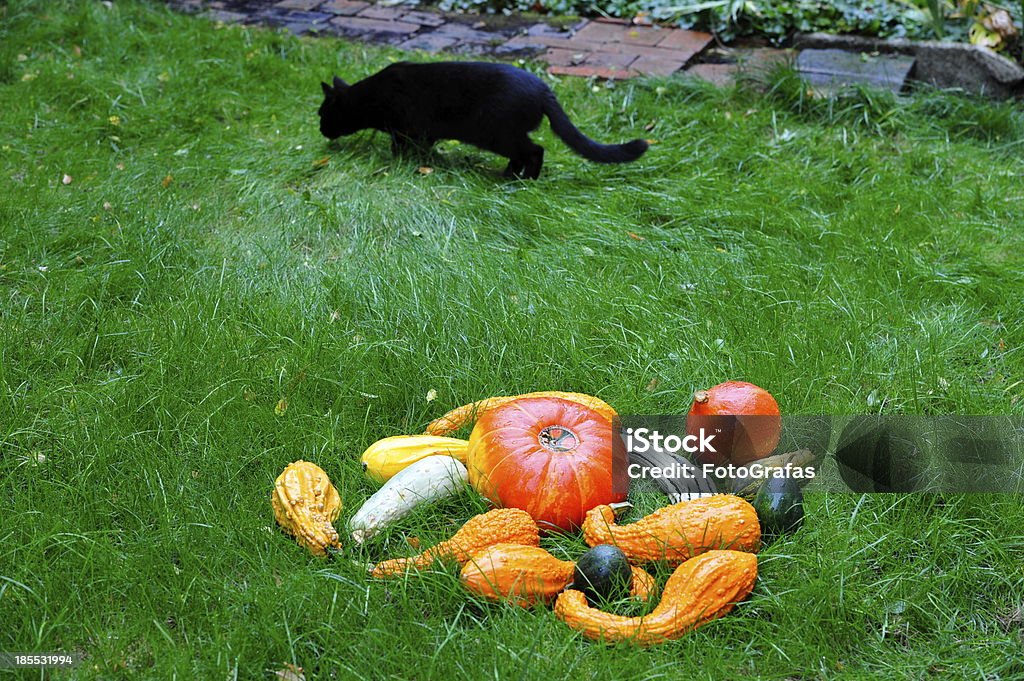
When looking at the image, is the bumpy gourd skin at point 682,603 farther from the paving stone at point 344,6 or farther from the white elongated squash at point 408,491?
the paving stone at point 344,6

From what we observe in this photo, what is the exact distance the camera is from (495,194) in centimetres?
430

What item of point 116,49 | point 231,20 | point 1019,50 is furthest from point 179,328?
point 1019,50

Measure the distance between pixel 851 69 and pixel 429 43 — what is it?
9.17 ft

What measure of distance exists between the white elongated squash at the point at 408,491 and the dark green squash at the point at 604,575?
1.51ft

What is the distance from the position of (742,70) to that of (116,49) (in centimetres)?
393

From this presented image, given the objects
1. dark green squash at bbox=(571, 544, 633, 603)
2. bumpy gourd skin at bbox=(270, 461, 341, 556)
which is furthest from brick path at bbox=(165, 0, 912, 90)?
dark green squash at bbox=(571, 544, 633, 603)

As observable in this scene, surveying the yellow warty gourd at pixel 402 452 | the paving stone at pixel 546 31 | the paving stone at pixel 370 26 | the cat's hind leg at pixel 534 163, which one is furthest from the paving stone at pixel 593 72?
the yellow warty gourd at pixel 402 452

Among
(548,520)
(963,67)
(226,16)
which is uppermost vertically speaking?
(963,67)

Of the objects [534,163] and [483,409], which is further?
[534,163]

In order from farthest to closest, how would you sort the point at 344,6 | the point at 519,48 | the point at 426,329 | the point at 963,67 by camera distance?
the point at 344,6 < the point at 519,48 < the point at 963,67 < the point at 426,329

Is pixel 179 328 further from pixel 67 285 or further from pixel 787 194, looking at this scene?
pixel 787 194

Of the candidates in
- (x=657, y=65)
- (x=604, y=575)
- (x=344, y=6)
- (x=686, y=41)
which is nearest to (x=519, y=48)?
(x=657, y=65)

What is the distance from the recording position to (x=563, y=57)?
620cm

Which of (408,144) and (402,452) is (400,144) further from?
(402,452)
